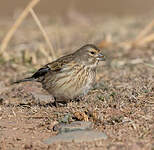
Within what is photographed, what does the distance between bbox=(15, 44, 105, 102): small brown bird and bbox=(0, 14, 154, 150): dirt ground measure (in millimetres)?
196

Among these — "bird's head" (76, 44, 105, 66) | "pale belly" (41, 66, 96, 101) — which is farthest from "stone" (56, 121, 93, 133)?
"bird's head" (76, 44, 105, 66)

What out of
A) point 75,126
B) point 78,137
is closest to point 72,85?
point 75,126

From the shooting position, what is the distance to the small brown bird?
6.85 metres

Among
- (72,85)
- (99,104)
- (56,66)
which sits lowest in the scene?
(99,104)

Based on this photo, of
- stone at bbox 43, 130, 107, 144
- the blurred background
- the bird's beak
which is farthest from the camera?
the blurred background

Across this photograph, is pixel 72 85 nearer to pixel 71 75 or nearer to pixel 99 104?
pixel 71 75

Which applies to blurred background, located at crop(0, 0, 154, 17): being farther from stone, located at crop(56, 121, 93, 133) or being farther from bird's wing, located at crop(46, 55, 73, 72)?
stone, located at crop(56, 121, 93, 133)

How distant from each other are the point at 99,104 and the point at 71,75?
0.80m

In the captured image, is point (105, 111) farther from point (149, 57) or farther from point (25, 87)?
point (149, 57)

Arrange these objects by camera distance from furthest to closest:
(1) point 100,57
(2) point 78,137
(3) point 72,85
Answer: (1) point 100,57, (3) point 72,85, (2) point 78,137

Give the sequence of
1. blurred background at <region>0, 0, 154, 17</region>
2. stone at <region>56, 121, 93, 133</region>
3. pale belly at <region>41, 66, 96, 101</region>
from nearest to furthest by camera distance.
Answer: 1. stone at <region>56, 121, 93, 133</region>
2. pale belly at <region>41, 66, 96, 101</region>
3. blurred background at <region>0, 0, 154, 17</region>

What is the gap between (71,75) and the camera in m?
6.95

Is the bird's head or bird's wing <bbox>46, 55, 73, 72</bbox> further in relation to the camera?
the bird's head

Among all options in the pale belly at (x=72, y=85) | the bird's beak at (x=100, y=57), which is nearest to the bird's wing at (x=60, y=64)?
the pale belly at (x=72, y=85)
